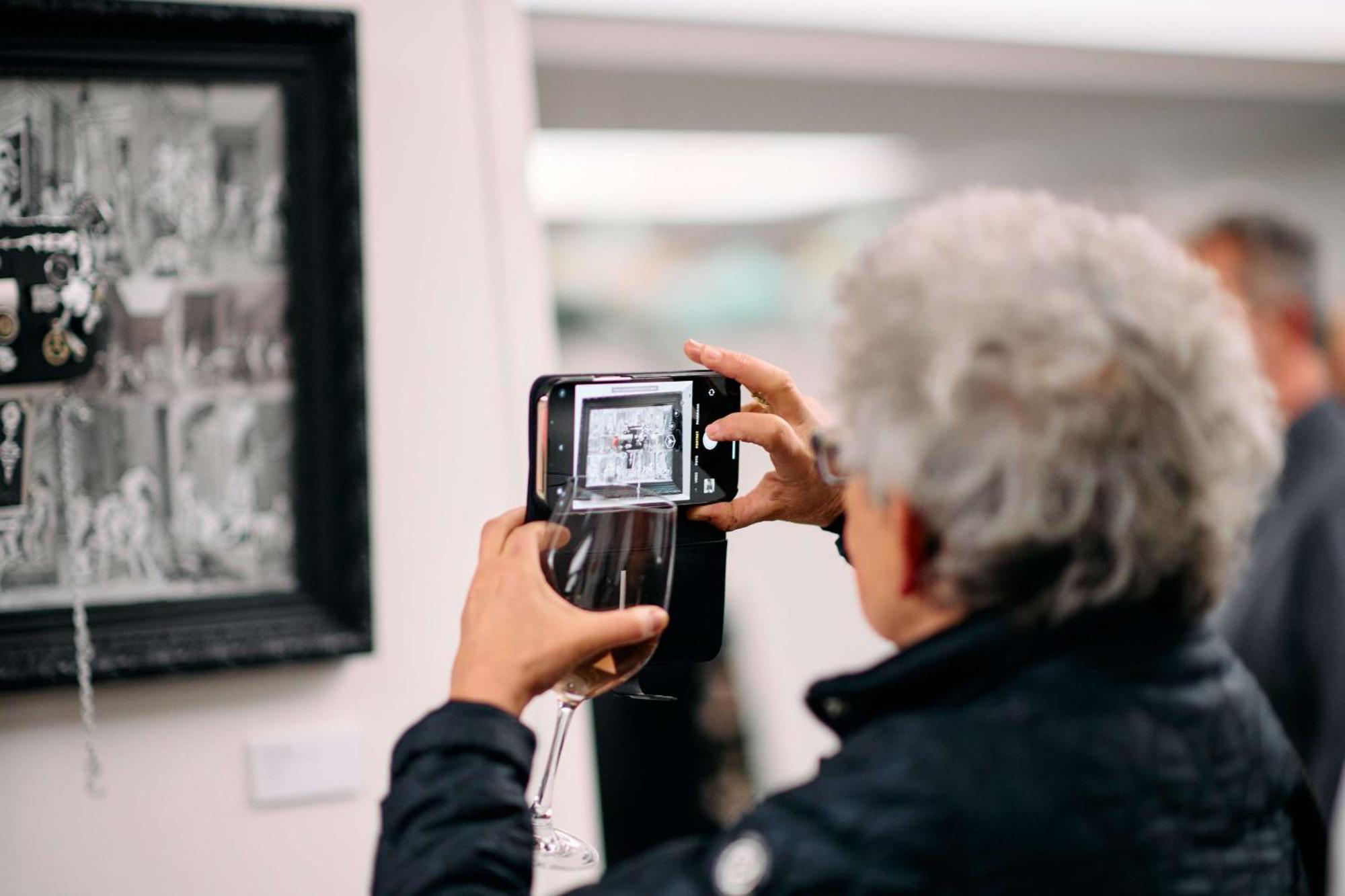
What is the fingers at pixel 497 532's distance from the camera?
844mm

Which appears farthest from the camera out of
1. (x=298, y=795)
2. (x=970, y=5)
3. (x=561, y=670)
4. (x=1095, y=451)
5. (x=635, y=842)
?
(x=970, y=5)

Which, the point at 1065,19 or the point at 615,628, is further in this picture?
the point at 1065,19

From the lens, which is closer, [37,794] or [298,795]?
[37,794]

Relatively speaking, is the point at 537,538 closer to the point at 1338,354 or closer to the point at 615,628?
the point at 615,628

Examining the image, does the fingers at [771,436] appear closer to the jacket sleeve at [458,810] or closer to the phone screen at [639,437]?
the phone screen at [639,437]

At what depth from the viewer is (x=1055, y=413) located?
25.8 inches

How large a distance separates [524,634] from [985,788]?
298 mm

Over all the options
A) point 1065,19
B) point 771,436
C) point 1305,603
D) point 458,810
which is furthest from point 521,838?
point 1065,19

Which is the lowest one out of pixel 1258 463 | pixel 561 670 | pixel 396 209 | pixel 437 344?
pixel 561 670

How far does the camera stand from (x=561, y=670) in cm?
79

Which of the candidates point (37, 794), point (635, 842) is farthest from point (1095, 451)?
point (635, 842)

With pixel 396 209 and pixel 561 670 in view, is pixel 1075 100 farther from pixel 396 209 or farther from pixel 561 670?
pixel 561 670

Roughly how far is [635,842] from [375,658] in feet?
3.06

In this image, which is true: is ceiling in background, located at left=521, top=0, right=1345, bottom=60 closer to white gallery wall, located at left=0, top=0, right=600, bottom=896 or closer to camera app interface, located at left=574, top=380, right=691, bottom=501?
white gallery wall, located at left=0, top=0, right=600, bottom=896
